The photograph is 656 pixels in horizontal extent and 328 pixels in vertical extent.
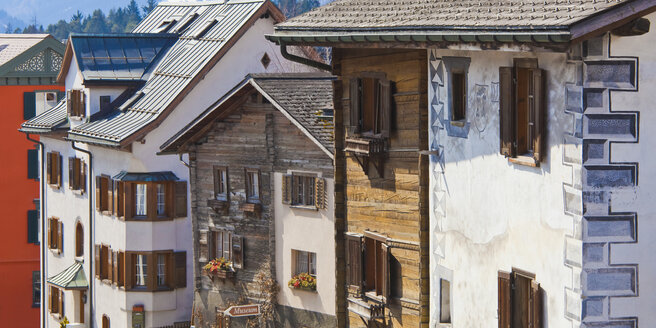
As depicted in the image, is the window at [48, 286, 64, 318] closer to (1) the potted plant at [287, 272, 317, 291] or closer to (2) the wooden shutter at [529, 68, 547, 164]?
(1) the potted plant at [287, 272, 317, 291]

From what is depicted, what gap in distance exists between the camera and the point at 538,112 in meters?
18.7

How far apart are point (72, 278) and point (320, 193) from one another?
18.2m

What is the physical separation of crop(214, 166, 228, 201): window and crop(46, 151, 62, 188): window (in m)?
15.5

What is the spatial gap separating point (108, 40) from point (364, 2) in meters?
30.7

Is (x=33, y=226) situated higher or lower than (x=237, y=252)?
lower

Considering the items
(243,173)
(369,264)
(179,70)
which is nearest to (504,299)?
(369,264)

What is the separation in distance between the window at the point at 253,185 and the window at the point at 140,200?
8.50 meters

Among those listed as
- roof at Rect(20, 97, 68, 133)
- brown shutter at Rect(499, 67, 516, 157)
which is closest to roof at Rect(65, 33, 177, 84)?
roof at Rect(20, 97, 68, 133)

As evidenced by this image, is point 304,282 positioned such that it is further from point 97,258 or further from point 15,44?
point 15,44

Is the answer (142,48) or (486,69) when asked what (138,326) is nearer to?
(142,48)

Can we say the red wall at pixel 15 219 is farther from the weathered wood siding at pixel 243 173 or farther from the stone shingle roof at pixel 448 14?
the stone shingle roof at pixel 448 14

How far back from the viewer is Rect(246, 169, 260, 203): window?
40344mm

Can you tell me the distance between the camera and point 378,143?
995 inches

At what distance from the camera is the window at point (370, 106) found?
2511cm
